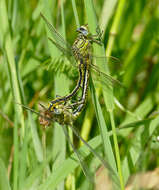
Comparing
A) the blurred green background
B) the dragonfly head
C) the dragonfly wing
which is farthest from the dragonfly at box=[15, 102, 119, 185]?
the dragonfly head

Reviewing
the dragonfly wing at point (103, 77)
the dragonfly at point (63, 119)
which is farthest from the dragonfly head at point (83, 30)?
the dragonfly at point (63, 119)

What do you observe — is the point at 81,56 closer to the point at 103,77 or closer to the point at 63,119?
the point at 103,77

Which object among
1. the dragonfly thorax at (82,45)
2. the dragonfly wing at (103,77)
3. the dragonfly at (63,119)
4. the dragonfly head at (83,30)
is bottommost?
the dragonfly at (63,119)

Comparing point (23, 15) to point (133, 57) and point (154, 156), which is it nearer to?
point (133, 57)

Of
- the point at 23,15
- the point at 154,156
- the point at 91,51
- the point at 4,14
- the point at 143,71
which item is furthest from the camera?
the point at 143,71

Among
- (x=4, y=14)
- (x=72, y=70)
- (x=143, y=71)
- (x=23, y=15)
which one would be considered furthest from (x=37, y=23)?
(x=143, y=71)

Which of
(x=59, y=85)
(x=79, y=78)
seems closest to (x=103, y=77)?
(x=79, y=78)

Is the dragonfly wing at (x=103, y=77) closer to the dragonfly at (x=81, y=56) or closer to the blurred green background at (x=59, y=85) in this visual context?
the dragonfly at (x=81, y=56)
